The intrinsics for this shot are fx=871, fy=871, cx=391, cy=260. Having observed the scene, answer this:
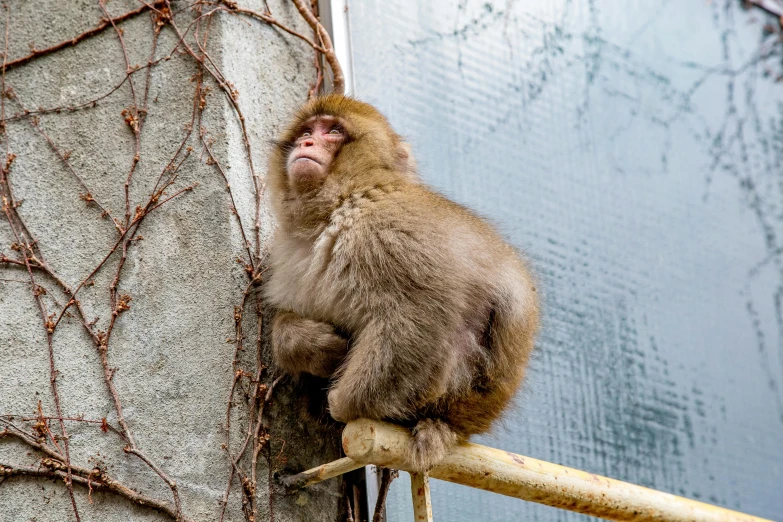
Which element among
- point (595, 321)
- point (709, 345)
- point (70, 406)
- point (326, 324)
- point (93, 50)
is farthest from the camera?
point (709, 345)

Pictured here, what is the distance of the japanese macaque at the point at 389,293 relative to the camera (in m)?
2.77

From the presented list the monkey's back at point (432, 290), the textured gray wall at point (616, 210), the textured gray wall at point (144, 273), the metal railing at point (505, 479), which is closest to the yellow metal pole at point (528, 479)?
the metal railing at point (505, 479)

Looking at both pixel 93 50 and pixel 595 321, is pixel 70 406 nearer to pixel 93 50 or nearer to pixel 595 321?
pixel 93 50

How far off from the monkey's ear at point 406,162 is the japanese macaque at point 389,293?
2.1 inches

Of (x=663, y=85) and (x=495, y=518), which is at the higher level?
(x=663, y=85)

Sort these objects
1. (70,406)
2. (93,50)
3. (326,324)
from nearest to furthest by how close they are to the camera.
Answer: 1. (326,324)
2. (70,406)
3. (93,50)

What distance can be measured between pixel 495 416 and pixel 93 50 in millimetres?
2324

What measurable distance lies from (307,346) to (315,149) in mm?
762

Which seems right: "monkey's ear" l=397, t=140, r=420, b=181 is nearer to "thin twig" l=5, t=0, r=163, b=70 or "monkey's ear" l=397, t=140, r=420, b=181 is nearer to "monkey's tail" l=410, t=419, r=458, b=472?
"monkey's tail" l=410, t=419, r=458, b=472

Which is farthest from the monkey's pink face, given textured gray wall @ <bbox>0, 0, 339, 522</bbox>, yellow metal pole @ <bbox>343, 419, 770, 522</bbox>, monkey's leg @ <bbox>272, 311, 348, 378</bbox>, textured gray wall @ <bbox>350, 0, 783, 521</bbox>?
yellow metal pole @ <bbox>343, 419, 770, 522</bbox>

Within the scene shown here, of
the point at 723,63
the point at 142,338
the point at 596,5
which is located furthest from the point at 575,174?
the point at 142,338

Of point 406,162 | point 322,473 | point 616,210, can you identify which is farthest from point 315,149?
point 616,210

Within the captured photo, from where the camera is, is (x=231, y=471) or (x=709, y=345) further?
(x=709, y=345)

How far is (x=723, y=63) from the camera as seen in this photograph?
563cm
